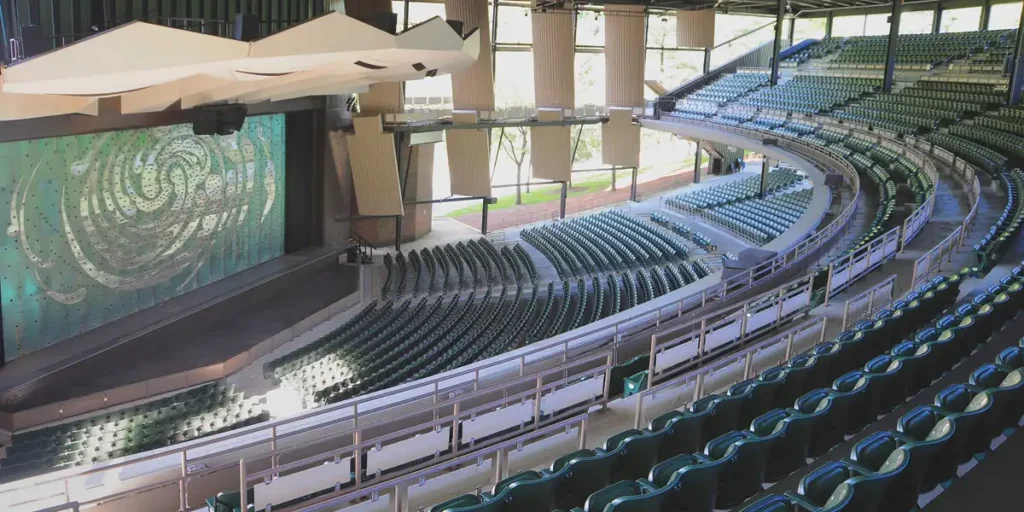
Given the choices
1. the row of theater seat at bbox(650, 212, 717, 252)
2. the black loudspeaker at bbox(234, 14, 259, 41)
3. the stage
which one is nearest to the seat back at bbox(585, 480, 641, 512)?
the black loudspeaker at bbox(234, 14, 259, 41)

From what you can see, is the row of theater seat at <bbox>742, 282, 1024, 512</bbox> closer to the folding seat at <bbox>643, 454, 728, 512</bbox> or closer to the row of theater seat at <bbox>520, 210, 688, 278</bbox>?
the folding seat at <bbox>643, 454, 728, 512</bbox>

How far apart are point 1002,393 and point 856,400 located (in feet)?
2.74

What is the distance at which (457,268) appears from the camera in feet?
77.0

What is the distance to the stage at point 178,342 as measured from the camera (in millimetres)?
13109

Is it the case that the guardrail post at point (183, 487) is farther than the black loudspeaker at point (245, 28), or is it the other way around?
the black loudspeaker at point (245, 28)

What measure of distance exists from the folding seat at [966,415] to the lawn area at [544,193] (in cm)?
2908

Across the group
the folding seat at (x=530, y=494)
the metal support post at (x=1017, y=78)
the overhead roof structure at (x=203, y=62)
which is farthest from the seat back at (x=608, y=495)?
the metal support post at (x=1017, y=78)

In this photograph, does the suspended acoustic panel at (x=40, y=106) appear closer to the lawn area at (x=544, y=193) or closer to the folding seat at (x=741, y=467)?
the folding seat at (x=741, y=467)

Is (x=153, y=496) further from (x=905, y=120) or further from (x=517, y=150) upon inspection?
(x=517, y=150)

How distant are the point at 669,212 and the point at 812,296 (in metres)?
21.8

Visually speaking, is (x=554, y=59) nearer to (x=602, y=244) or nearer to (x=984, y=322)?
(x=602, y=244)

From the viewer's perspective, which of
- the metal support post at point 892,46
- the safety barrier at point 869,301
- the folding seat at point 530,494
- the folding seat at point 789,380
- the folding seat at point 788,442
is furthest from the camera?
the metal support post at point 892,46

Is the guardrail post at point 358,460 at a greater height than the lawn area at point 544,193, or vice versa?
the guardrail post at point 358,460

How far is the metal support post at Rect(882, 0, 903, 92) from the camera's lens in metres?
26.7
